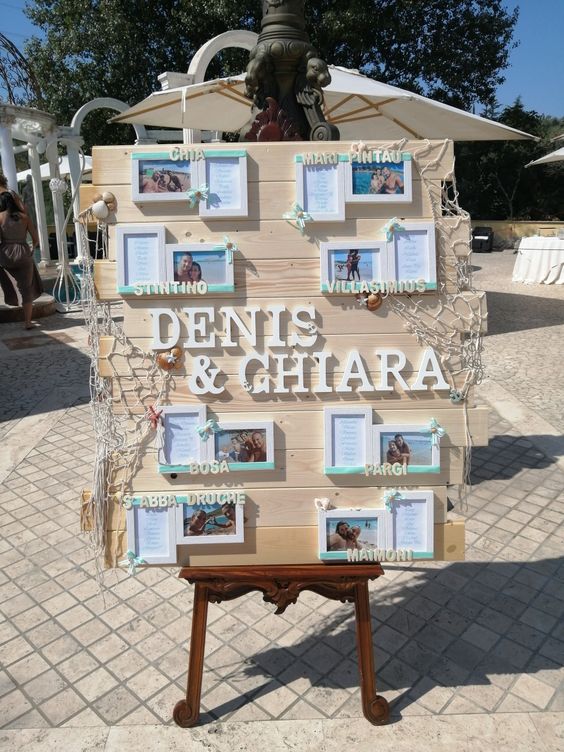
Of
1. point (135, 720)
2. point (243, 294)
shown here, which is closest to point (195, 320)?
point (243, 294)

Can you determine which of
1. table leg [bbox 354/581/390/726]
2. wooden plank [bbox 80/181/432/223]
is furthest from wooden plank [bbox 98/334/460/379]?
table leg [bbox 354/581/390/726]

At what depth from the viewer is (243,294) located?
6.24 feet

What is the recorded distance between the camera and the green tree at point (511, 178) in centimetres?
2416

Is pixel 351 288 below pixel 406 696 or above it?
above

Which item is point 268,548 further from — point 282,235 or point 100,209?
point 100,209

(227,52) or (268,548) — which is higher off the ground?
(227,52)

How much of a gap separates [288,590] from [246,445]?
0.57 meters

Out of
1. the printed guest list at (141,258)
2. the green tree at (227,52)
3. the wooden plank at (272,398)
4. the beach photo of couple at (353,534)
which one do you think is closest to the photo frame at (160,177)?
the printed guest list at (141,258)

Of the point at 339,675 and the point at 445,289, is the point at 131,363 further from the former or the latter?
the point at 339,675

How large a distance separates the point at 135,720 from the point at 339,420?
1416 mm

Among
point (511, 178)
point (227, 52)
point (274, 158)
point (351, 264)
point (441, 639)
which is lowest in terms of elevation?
point (441, 639)

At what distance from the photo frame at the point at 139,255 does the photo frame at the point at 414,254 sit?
0.72m

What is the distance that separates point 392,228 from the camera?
1.84 m

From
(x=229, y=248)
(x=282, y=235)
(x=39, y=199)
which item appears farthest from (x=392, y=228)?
(x=39, y=199)
